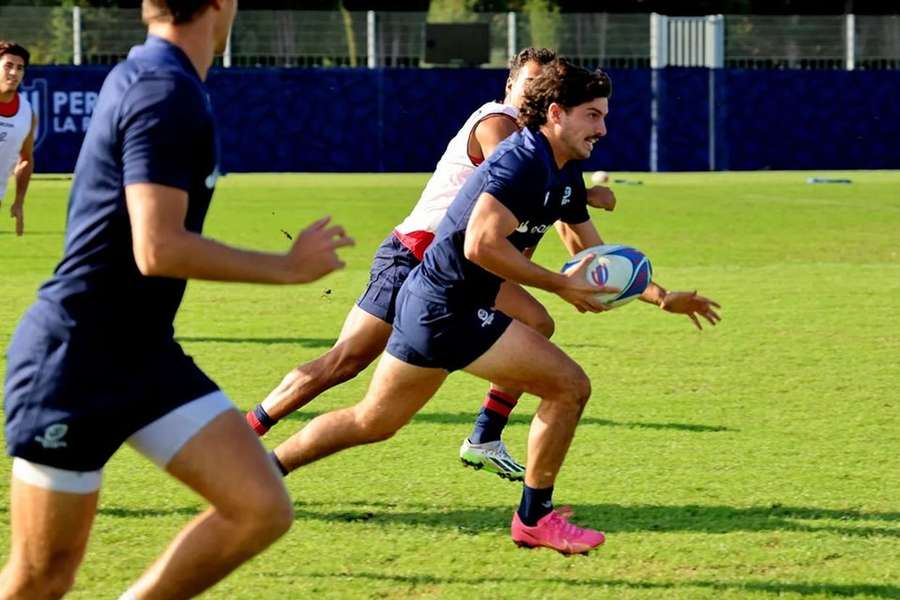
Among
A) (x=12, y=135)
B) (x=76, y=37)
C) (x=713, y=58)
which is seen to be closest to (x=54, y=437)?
(x=12, y=135)

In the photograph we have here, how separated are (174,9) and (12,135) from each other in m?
8.76

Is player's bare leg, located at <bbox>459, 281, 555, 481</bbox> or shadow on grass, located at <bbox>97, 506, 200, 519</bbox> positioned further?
player's bare leg, located at <bbox>459, 281, 555, 481</bbox>

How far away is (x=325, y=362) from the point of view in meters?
7.72

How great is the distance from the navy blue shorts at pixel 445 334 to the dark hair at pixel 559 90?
790 mm

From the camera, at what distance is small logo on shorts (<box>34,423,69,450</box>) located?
4191 millimetres

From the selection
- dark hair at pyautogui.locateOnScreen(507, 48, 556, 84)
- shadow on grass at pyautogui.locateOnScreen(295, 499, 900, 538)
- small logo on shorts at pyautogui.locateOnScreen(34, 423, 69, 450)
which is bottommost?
shadow on grass at pyautogui.locateOnScreen(295, 499, 900, 538)

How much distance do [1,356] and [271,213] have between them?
1331 cm

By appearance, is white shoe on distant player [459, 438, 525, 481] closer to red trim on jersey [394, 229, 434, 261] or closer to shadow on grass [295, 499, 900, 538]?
shadow on grass [295, 499, 900, 538]

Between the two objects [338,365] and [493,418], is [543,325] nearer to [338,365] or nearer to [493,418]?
[493,418]

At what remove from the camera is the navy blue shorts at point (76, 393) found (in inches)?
165

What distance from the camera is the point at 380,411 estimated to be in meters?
6.41

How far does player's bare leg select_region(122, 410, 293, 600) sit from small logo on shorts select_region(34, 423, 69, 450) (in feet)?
0.95

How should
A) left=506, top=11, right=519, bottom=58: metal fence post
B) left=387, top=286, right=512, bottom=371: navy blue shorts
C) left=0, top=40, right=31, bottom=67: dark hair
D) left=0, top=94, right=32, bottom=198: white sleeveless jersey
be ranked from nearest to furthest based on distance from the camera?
left=387, top=286, right=512, bottom=371: navy blue shorts, left=0, top=40, right=31, bottom=67: dark hair, left=0, top=94, right=32, bottom=198: white sleeveless jersey, left=506, top=11, right=519, bottom=58: metal fence post

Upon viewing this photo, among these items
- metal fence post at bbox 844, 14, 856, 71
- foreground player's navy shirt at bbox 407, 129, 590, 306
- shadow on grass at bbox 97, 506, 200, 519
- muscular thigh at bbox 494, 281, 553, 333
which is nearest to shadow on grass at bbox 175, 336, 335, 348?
muscular thigh at bbox 494, 281, 553, 333
